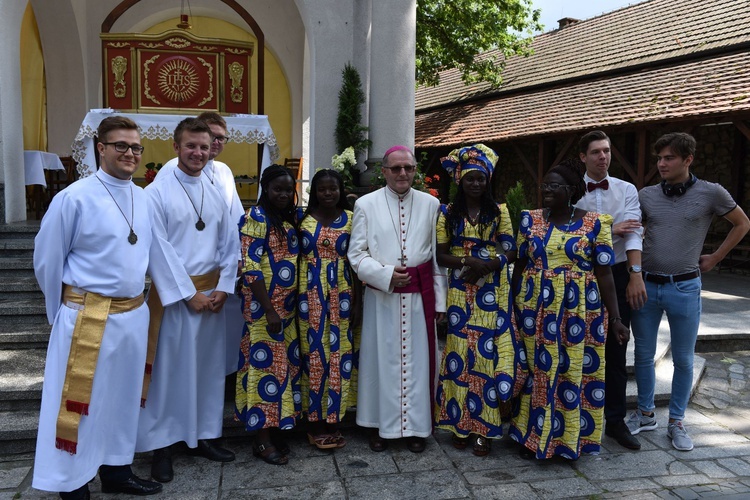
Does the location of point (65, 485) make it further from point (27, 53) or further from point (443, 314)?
point (27, 53)

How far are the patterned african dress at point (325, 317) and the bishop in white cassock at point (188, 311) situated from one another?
0.49 metres

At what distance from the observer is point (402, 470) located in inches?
144

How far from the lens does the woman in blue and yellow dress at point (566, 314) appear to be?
362 centimetres

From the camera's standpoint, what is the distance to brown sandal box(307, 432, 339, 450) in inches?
153

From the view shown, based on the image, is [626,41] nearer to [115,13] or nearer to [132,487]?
[115,13]

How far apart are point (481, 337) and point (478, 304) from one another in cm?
21

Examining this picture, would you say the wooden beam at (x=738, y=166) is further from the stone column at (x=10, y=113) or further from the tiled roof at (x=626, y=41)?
the stone column at (x=10, y=113)

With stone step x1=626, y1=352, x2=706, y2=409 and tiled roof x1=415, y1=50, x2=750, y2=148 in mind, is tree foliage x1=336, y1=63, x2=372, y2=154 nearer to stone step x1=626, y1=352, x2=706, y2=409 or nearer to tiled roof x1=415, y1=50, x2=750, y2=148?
stone step x1=626, y1=352, x2=706, y2=409

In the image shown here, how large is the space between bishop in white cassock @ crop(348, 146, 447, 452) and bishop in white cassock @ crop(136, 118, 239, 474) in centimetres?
89

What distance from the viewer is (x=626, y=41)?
16.2m

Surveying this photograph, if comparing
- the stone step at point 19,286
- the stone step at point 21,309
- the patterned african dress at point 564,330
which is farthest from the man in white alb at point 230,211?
the stone step at point 19,286

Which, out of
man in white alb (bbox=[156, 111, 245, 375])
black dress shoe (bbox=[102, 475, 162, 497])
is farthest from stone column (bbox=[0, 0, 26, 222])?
black dress shoe (bbox=[102, 475, 162, 497])

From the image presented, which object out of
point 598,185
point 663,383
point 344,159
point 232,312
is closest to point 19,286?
point 232,312

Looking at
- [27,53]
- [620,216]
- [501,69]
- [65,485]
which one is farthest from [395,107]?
[501,69]
